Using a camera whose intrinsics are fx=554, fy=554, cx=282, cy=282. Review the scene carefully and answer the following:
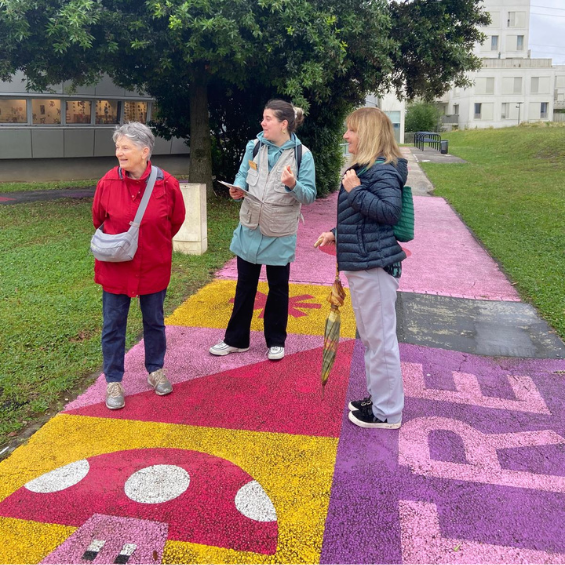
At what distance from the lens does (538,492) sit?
283 cm

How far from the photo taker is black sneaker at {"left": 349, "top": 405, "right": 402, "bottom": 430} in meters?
3.42

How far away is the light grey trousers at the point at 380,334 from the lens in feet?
10.6

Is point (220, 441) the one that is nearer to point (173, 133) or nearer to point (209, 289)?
point (209, 289)

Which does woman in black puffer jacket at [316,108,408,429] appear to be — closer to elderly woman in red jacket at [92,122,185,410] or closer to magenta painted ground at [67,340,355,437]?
magenta painted ground at [67,340,355,437]

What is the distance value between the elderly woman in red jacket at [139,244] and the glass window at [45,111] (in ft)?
54.9

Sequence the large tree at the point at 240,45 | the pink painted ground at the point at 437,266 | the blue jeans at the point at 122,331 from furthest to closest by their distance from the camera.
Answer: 1. the large tree at the point at 240,45
2. the pink painted ground at the point at 437,266
3. the blue jeans at the point at 122,331

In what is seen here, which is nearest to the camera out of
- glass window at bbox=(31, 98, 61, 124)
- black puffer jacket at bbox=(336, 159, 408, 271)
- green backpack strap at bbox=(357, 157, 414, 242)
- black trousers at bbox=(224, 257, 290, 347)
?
black puffer jacket at bbox=(336, 159, 408, 271)

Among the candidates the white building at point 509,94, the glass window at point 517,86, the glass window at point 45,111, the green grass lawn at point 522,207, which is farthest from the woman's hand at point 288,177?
the glass window at point 517,86

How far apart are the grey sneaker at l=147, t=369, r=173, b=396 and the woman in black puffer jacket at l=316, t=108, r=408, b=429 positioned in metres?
1.30

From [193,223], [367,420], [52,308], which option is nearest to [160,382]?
[367,420]

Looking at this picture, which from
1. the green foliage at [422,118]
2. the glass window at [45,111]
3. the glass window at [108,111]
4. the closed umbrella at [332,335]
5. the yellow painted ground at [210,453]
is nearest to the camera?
the yellow painted ground at [210,453]

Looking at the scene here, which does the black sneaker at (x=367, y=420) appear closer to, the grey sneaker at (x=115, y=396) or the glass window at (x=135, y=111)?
the grey sneaker at (x=115, y=396)

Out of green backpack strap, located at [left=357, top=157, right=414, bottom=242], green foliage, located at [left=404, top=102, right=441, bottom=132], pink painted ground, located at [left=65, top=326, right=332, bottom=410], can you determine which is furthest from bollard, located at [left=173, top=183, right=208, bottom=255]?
green foliage, located at [left=404, top=102, right=441, bottom=132]

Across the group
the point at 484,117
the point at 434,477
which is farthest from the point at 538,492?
the point at 484,117
